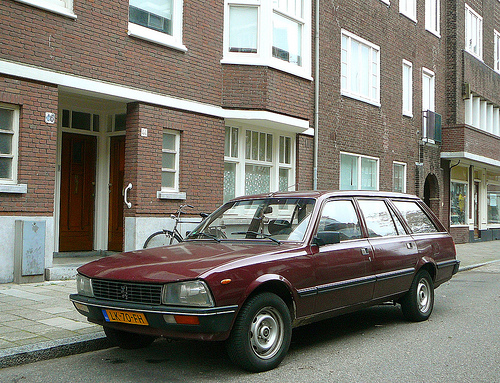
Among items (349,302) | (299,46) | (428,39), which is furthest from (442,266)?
(428,39)

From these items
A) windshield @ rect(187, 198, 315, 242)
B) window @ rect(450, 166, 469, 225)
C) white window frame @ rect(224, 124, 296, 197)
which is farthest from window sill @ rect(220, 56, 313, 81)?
window @ rect(450, 166, 469, 225)

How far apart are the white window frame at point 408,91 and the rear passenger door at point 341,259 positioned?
14335 mm

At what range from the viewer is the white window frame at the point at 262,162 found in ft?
44.5

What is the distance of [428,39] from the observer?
21.6m

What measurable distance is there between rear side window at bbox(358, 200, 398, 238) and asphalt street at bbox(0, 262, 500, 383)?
3.78 feet

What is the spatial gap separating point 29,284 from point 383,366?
6029 mm

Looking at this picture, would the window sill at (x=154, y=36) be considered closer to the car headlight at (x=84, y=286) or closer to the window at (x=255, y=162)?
the window at (x=255, y=162)

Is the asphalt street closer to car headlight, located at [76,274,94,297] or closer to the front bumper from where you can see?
the front bumper

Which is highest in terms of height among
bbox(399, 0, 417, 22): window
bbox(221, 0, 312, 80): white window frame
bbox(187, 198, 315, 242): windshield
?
bbox(399, 0, 417, 22): window

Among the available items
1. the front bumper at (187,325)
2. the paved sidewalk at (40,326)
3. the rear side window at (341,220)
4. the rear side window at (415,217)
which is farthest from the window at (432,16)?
the front bumper at (187,325)

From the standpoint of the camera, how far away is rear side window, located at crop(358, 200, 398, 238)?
6.97 m

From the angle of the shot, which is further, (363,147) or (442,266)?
(363,147)

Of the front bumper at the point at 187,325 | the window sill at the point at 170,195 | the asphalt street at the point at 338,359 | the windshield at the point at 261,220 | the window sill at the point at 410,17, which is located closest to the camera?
the front bumper at the point at 187,325

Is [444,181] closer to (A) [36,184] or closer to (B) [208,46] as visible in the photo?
(B) [208,46]
